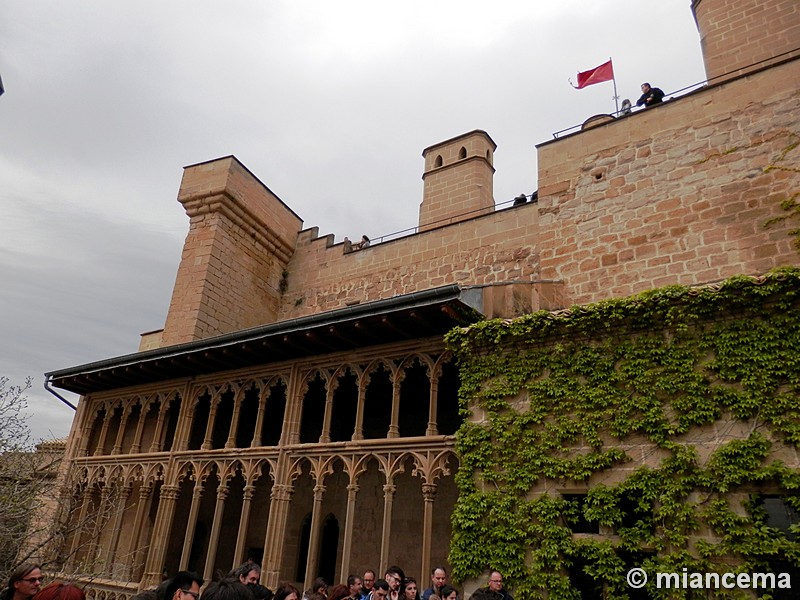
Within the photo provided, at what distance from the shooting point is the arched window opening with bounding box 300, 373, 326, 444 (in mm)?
12070

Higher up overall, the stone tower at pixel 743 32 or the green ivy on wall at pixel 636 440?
the stone tower at pixel 743 32

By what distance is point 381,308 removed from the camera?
8.43 metres

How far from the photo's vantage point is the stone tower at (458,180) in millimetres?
15320

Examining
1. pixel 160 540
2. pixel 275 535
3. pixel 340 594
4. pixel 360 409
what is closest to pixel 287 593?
pixel 340 594

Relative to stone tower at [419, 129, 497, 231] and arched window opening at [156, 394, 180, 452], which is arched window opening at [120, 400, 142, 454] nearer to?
arched window opening at [156, 394, 180, 452]

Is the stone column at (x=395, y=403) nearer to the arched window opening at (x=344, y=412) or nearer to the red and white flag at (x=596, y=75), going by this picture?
the arched window opening at (x=344, y=412)

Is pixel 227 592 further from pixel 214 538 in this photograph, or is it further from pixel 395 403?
pixel 214 538

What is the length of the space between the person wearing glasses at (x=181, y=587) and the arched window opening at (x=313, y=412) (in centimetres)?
785

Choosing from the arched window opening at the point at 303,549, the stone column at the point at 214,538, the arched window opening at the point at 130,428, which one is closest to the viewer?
the stone column at the point at 214,538

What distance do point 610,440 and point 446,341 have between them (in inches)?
98.1

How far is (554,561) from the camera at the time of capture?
6.47 meters

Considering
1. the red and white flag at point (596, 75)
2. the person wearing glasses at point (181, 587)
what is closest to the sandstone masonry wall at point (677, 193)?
the red and white flag at point (596, 75)

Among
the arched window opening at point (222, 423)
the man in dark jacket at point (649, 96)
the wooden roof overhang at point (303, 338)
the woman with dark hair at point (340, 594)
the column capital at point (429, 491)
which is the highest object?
the man in dark jacket at point (649, 96)

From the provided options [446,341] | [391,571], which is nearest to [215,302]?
[446,341]
